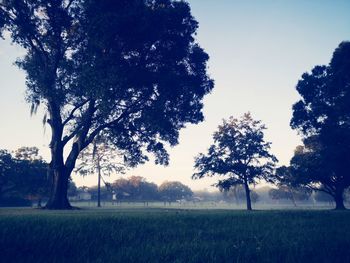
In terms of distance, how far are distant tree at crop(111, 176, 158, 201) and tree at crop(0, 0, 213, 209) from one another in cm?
10970

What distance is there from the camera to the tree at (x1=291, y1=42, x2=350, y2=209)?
3197 cm

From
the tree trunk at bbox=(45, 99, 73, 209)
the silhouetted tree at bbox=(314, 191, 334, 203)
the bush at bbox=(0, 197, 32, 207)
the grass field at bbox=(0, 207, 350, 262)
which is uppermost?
the tree trunk at bbox=(45, 99, 73, 209)

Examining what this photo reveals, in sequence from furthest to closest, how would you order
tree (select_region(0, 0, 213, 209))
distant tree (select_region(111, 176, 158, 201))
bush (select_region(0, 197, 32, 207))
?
distant tree (select_region(111, 176, 158, 201))
bush (select_region(0, 197, 32, 207))
tree (select_region(0, 0, 213, 209))

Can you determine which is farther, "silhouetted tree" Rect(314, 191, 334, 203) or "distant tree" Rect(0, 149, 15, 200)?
"silhouetted tree" Rect(314, 191, 334, 203)

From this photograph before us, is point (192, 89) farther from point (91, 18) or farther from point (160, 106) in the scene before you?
point (91, 18)

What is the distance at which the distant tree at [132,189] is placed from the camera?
134150 mm

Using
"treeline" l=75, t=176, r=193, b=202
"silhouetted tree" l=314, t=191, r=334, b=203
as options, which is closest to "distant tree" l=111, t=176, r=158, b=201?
"treeline" l=75, t=176, r=193, b=202

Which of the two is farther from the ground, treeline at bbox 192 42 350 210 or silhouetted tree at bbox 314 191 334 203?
treeline at bbox 192 42 350 210

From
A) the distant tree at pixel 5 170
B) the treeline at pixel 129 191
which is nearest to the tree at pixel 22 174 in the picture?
the distant tree at pixel 5 170

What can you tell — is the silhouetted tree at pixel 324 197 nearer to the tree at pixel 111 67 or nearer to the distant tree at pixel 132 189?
the distant tree at pixel 132 189

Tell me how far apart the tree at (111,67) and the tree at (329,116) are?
17.3 meters

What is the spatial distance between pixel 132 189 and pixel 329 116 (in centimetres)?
11537

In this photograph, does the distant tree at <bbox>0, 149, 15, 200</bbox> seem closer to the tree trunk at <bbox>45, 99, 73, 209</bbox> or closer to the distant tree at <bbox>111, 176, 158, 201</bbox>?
Answer: the tree trunk at <bbox>45, 99, 73, 209</bbox>

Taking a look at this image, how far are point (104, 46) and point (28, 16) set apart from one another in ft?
26.6
